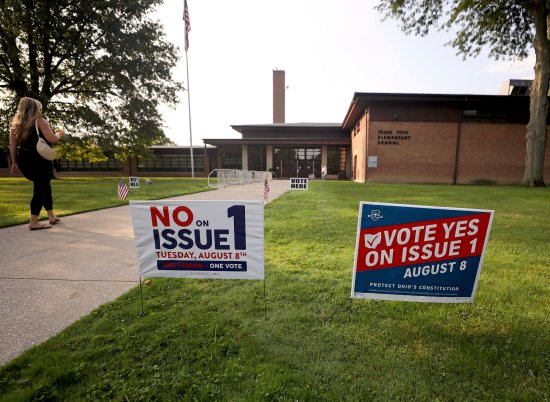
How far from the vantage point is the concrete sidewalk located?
2.38 metres

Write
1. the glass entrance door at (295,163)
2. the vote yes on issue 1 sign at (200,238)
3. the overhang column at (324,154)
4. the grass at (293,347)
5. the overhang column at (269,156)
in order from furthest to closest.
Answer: the glass entrance door at (295,163) → the overhang column at (269,156) → the overhang column at (324,154) → the vote yes on issue 1 sign at (200,238) → the grass at (293,347)

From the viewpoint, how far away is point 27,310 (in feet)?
8.55

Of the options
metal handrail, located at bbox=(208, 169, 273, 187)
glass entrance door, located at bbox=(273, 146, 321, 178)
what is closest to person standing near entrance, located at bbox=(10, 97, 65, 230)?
metal handrail, located at bbox=(208, 169, 273, 187)

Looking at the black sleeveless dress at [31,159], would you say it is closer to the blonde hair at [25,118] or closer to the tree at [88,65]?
the blonde hair at [25,118]

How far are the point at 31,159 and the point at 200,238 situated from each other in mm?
4619

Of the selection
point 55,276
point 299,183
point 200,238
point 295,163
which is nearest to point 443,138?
point 299,183

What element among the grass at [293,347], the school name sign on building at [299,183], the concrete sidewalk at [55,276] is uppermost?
the school name sign on building at [299,183]

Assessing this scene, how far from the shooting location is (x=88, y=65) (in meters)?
20.4

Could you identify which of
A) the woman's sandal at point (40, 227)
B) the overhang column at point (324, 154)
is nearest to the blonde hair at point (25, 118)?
the woman's sandal at point (40, 227)

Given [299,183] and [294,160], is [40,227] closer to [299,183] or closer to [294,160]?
[299,183]

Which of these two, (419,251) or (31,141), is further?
(31,141)

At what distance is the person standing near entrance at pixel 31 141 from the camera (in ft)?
15.9

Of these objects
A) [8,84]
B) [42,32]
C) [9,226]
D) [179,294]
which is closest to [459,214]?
[179,294]

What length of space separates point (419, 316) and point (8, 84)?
29783 millimetres
